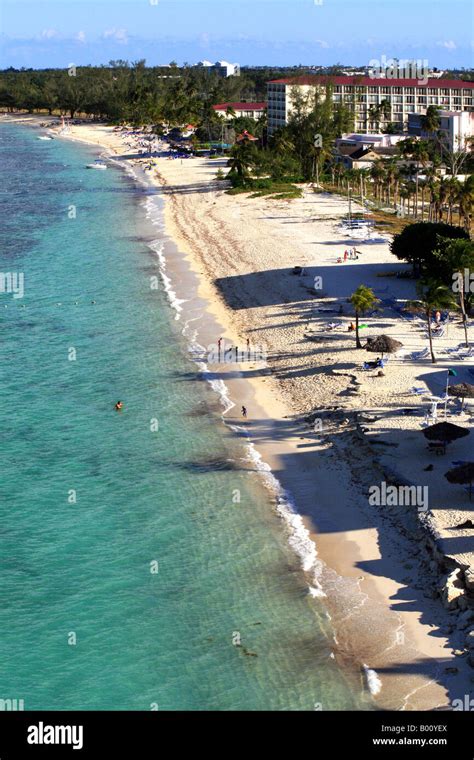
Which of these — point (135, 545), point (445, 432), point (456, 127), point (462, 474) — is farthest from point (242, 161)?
point (135, 545)

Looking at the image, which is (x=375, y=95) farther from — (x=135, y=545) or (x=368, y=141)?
(x=135, y=545)

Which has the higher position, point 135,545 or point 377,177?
point 377,177

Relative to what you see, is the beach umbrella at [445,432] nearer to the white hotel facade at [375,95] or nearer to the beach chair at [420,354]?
the beach chair at [420,354]

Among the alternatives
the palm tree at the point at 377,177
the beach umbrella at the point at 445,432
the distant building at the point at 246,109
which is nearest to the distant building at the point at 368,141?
the palm tree at the point at 377,177

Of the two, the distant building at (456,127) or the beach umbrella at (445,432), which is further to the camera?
the distant building at (456,127)

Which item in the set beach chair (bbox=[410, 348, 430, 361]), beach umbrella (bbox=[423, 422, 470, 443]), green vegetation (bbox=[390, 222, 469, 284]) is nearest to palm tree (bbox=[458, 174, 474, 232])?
green vegetation (bbox=[390, 222, 469, 284])

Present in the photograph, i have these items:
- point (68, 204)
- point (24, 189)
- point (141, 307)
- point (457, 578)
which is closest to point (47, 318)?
point (141, 307)

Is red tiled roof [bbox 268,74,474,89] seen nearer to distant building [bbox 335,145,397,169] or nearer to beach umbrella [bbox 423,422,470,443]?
distant building [bbox 335,145,397,169]

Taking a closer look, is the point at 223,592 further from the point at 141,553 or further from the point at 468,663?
the point at 468,663
